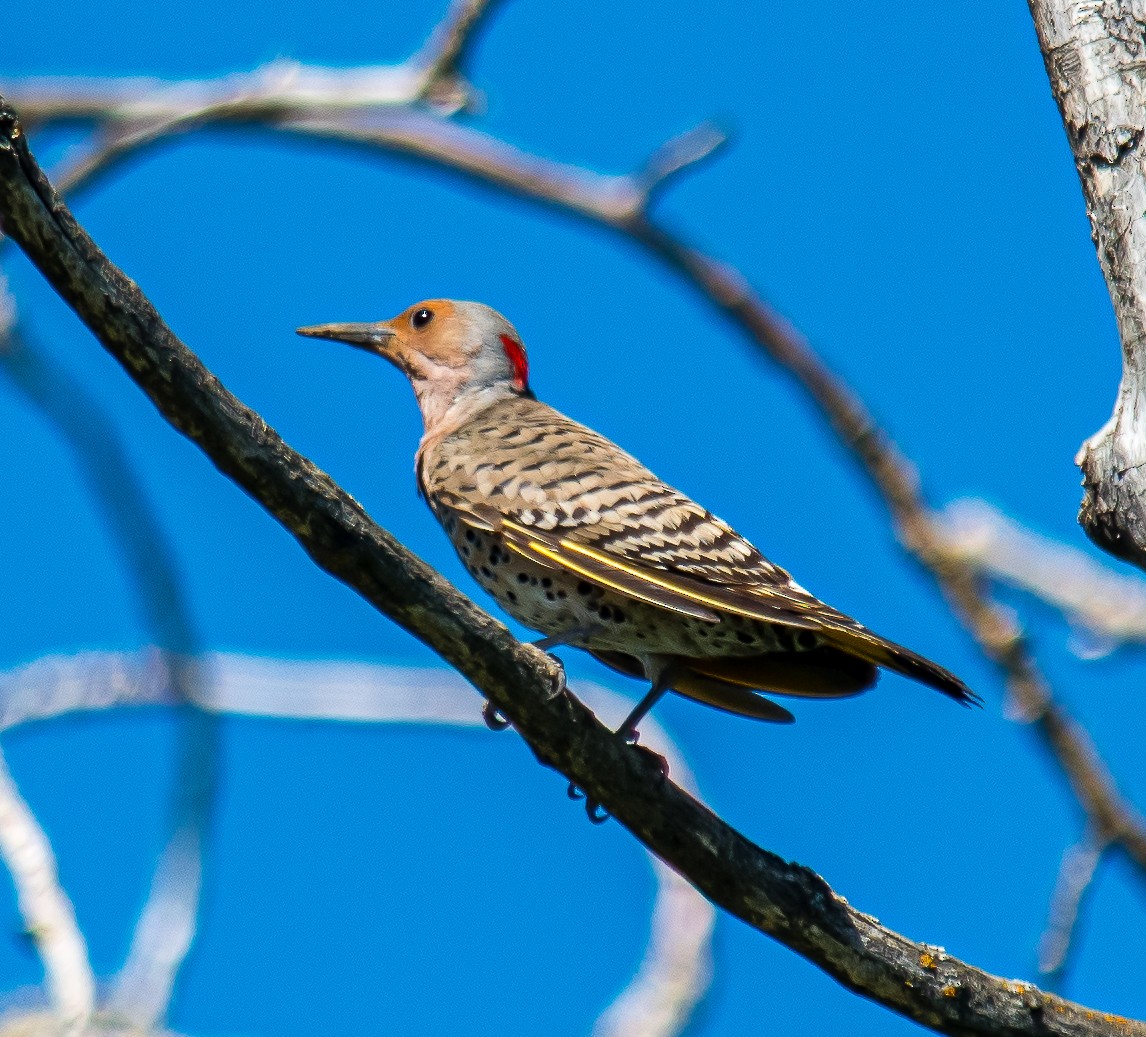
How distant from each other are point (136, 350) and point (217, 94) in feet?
19.4

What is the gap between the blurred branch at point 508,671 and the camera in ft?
11.3

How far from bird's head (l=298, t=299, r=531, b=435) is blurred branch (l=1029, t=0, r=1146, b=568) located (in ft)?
12.9

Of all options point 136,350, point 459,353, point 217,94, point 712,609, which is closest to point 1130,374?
point 712,609

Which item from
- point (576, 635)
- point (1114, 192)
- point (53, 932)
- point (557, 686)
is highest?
point (1114, 192)

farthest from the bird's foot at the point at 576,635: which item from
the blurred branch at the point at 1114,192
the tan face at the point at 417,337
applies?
the tan face at the point at 417,337

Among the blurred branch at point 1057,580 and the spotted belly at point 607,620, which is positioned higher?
the blurred branch at point 1057,580

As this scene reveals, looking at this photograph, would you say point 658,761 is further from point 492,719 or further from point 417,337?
point 417,337

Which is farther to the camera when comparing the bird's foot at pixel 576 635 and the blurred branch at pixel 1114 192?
the bird's foot at pixel 576 635

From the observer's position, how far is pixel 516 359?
315 inches

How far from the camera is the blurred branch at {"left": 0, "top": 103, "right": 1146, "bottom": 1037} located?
3.44 metres

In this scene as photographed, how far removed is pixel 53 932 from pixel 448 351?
11.9 ft

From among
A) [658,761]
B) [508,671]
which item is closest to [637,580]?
[658,761]

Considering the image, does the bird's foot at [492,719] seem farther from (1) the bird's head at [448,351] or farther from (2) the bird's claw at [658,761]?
(1) the bird's head at [448,351]

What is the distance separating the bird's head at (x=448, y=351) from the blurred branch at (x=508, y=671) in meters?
3.42
